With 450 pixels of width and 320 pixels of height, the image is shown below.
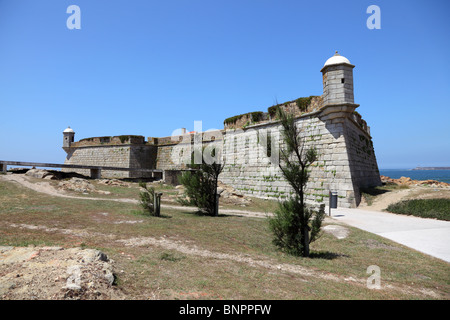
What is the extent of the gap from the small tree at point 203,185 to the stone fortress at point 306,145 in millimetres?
1355

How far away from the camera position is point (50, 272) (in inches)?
141

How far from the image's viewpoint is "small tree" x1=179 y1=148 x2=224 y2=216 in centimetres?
1251

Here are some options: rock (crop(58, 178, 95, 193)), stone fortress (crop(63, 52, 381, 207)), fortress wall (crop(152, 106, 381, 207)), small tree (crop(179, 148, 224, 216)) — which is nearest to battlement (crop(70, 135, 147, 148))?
stone fortress (crop(63, 52, 381, 207))

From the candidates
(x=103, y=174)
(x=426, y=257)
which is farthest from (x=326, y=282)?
(x=103, y=174)

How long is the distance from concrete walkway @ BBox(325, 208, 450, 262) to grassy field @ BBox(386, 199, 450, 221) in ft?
1.56

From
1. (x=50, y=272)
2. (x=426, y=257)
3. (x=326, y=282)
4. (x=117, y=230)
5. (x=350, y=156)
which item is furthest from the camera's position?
(x=350, y=156)

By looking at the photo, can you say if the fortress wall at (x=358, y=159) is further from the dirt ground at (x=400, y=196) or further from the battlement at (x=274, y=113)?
the battlement at (x=274, y=113)

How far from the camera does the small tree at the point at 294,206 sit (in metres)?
6.55

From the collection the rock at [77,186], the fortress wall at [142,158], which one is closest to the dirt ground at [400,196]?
the rock at [77,186]

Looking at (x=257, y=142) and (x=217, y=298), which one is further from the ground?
(x=257, y=142)
